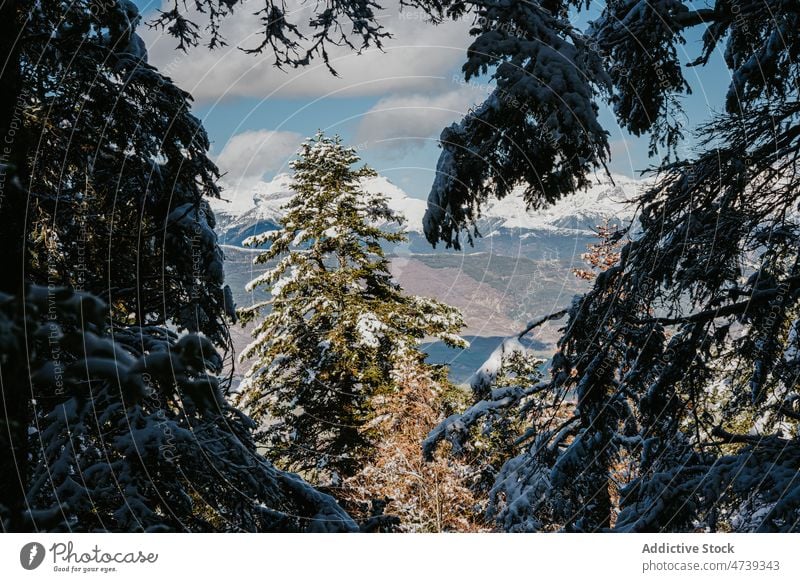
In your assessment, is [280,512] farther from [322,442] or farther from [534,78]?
[322,442]

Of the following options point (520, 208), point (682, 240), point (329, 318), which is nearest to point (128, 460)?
point (520, 208)

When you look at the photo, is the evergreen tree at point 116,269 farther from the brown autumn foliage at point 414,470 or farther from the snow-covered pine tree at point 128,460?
the brown autumn foliage at point 414,470

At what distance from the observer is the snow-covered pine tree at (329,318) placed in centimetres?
800

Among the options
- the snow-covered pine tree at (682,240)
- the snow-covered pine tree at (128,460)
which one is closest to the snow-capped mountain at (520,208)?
the snow-covered pine tree at (682,240)

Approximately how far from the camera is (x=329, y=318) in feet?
28.3

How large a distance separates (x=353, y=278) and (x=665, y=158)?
14.6 ft

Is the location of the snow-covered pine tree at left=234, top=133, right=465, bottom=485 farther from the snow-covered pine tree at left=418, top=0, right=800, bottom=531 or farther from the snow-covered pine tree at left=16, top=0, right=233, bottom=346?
the snow-covered pine tree at left=16, top=0, right=233, bottom=346

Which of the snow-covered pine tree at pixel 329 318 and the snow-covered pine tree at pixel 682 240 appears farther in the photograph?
the snow-covered pine tree at pixel 329 318
